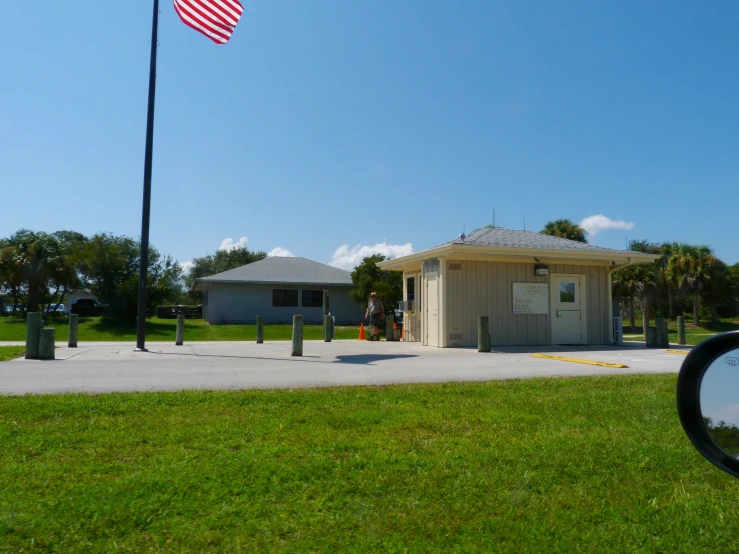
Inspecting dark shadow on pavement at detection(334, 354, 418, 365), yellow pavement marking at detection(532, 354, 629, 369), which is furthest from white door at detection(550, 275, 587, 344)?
dark shadow on pavement at detection(334, 354, 418, 365)

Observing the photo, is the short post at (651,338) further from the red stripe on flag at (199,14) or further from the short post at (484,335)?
the red stripe on flag at (199,14)

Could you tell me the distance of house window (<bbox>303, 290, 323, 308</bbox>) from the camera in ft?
126

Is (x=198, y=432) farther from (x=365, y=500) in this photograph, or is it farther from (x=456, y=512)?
(x=456, y=512)

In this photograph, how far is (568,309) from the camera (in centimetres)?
1869

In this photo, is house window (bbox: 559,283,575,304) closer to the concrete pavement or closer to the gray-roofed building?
the concrete pavement

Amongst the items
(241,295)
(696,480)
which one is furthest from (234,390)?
(241,295)

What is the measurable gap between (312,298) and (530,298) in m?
22.1

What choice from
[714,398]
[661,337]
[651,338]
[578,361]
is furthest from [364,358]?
[714,398]

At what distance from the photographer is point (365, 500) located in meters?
4.05

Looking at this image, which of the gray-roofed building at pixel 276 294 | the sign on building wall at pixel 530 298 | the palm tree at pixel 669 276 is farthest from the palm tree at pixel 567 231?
the sign on building wall at pixel 530 298

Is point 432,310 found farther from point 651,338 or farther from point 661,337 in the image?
point 661,337

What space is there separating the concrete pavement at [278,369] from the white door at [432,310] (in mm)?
2916

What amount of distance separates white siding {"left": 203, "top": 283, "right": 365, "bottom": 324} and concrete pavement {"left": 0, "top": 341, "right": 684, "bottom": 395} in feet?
71.8

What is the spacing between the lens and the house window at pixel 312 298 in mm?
38375
